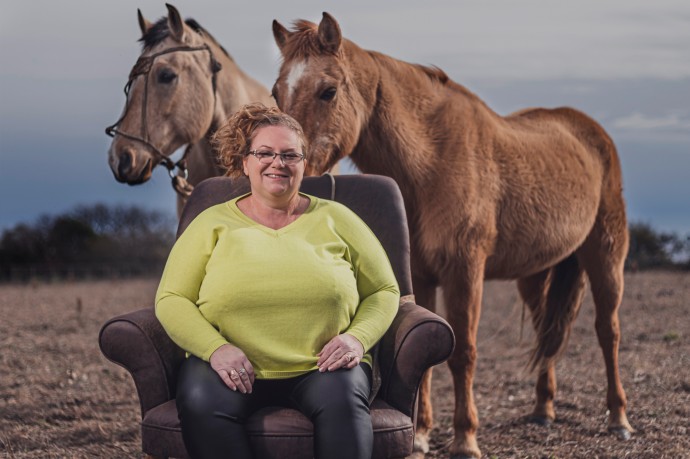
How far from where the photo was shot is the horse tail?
5.43 meters

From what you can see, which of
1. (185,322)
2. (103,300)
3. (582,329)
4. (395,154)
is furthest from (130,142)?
(103,300)

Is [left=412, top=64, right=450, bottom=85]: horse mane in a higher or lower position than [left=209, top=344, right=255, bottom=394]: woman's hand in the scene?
higher

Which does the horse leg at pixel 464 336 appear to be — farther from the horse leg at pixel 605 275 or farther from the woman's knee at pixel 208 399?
the woman's knee at pixel 208 399

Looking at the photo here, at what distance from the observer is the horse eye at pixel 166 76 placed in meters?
5.16

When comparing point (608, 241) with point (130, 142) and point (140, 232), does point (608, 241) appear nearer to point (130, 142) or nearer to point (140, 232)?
point (130, 142)

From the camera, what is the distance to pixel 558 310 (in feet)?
18.1

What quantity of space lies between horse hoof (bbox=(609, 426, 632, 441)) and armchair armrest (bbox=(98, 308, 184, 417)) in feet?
10.2

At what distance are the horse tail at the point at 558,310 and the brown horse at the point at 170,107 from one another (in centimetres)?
242

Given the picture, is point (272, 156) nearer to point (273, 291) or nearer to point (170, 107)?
point (273, 291)

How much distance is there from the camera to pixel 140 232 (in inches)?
1121

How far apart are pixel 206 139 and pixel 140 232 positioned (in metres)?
24.0

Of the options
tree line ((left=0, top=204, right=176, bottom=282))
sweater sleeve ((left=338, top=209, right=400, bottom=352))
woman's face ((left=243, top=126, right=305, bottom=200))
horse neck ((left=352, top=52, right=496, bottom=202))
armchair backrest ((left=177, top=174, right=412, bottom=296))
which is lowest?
tree line ((left=0, top=204, right=176, bottom=282))

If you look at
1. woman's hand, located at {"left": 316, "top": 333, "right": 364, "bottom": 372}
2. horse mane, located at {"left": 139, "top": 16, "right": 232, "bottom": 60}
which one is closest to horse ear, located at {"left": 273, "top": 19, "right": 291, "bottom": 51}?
horse mane, located at {"left": 139, "top": 16, "right": 232, "bottom": 60}

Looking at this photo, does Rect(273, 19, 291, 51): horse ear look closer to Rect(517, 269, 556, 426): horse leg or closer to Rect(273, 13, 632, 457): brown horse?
Rect(273, 13, 632, 457): brown horse
